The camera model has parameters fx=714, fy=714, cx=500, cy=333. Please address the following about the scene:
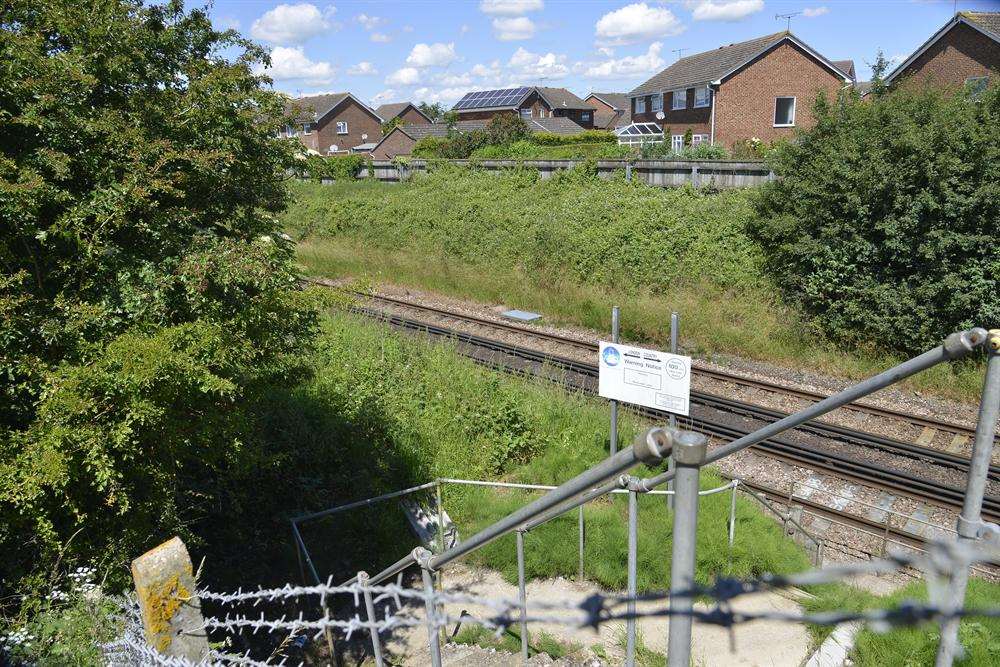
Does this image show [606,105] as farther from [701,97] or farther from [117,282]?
[117,282]

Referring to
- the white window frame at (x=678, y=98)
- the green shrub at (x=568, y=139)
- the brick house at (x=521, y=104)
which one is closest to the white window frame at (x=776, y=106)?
the white window frame at (x=678, y=98)

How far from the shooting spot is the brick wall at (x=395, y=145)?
172 feet

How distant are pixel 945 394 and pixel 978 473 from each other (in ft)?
37.9

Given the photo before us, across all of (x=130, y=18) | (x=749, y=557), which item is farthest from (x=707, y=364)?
(x=130, y=18)

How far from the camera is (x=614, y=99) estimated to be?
82875mm

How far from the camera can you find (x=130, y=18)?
205 inches

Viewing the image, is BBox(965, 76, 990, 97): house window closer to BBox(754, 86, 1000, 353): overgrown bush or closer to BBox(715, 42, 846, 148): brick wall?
BBox(754, 86, 1000, 353): overgrown bush

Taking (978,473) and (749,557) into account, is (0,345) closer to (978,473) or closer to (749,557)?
(978,473)

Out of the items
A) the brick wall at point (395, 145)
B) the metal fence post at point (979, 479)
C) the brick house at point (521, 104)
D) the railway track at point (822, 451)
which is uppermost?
the brick house at point (521, 104)

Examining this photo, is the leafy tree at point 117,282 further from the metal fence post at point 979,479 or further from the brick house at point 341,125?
the brick house at point 341,125

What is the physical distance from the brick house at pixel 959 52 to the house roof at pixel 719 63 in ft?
35.2

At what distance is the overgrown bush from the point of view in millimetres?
13203

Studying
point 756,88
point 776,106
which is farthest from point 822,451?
point 776,106

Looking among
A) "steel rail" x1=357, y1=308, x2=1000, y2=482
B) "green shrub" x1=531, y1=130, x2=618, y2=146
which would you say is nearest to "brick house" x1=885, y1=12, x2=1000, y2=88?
"steel rail" x1=357, y1=308, x2=1000, y2=482
